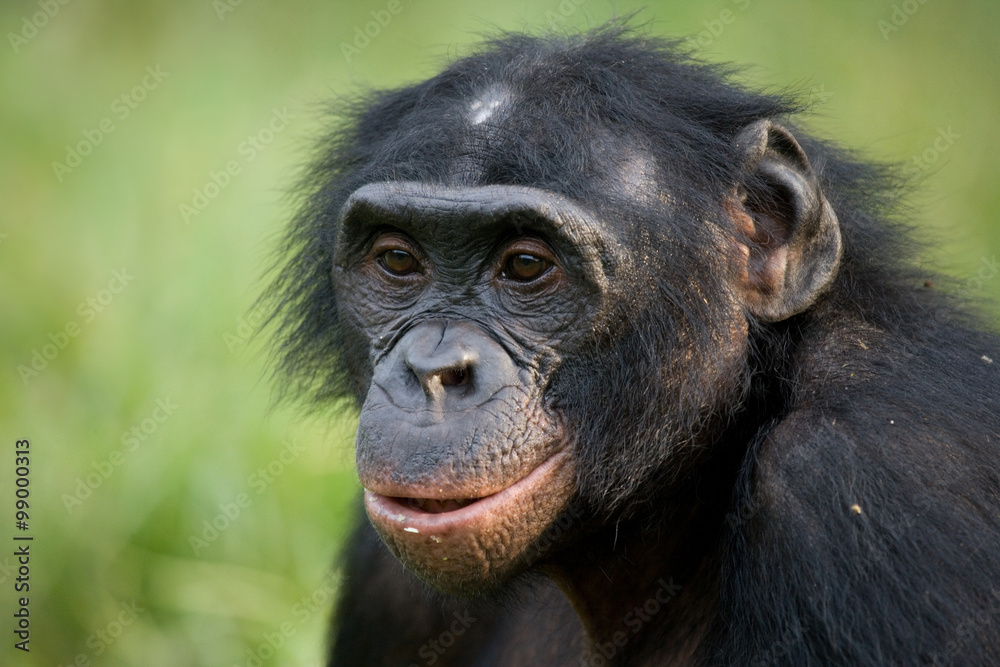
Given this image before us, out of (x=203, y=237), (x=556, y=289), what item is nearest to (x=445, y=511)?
(x=556, y=289)

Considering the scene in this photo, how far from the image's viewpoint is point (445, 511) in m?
3.92

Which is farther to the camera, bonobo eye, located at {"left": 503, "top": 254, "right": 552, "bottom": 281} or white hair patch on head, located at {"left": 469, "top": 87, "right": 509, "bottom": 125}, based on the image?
white hair patch on head, located at {"left": 469, "top": 87, "right": 509, "bottom": 125}

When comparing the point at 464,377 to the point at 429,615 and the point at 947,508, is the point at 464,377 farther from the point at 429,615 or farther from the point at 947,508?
the point at 429,615

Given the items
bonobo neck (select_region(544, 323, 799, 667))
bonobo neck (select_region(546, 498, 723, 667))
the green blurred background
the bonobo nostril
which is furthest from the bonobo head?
the green blurred background

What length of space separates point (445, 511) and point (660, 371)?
1.02 meters

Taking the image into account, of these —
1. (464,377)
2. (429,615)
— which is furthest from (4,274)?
(464,377)

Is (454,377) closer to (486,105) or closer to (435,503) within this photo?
(435,503)

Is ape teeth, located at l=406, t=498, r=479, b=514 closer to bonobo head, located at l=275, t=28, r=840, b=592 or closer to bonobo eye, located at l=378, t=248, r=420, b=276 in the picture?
bonobo head, located at l=275, t=28, r=840, b=592

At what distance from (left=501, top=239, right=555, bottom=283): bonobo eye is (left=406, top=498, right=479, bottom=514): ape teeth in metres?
0.92

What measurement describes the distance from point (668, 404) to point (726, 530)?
527 mm

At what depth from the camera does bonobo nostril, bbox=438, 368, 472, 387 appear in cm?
397

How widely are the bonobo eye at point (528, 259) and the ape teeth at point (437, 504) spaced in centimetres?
92

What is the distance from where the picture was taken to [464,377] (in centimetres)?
403

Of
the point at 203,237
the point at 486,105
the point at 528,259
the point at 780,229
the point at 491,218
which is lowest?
the point at 203,237
